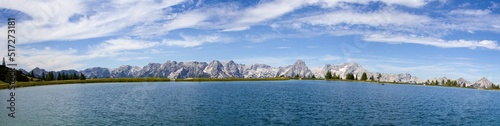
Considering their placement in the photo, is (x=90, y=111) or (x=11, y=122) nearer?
(x=11, y=122)

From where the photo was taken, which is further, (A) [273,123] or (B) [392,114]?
(B) [392,114]

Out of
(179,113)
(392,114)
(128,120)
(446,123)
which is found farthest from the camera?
(392,114)

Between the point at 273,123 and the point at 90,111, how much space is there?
4383 centimetres

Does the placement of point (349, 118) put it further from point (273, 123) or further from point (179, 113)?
point (179, 113)

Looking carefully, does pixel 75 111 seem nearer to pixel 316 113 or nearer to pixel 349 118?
pixel 316 113

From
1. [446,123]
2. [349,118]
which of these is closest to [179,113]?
[349,118]

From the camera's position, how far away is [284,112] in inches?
3103

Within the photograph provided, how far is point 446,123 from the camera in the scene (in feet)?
232

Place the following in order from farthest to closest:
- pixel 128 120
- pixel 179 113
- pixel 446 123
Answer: pixel 179 113, pixel 446 123, pixel 128 120

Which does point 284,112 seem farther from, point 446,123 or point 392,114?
point 446,123

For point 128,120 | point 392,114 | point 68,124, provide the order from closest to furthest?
point 68,124
point 128,120
point 392,114

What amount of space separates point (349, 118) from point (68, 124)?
54.2 metres

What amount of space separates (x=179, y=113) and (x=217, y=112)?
8360 millimetres

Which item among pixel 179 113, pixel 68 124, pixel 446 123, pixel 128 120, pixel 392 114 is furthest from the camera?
pixel 392 114
